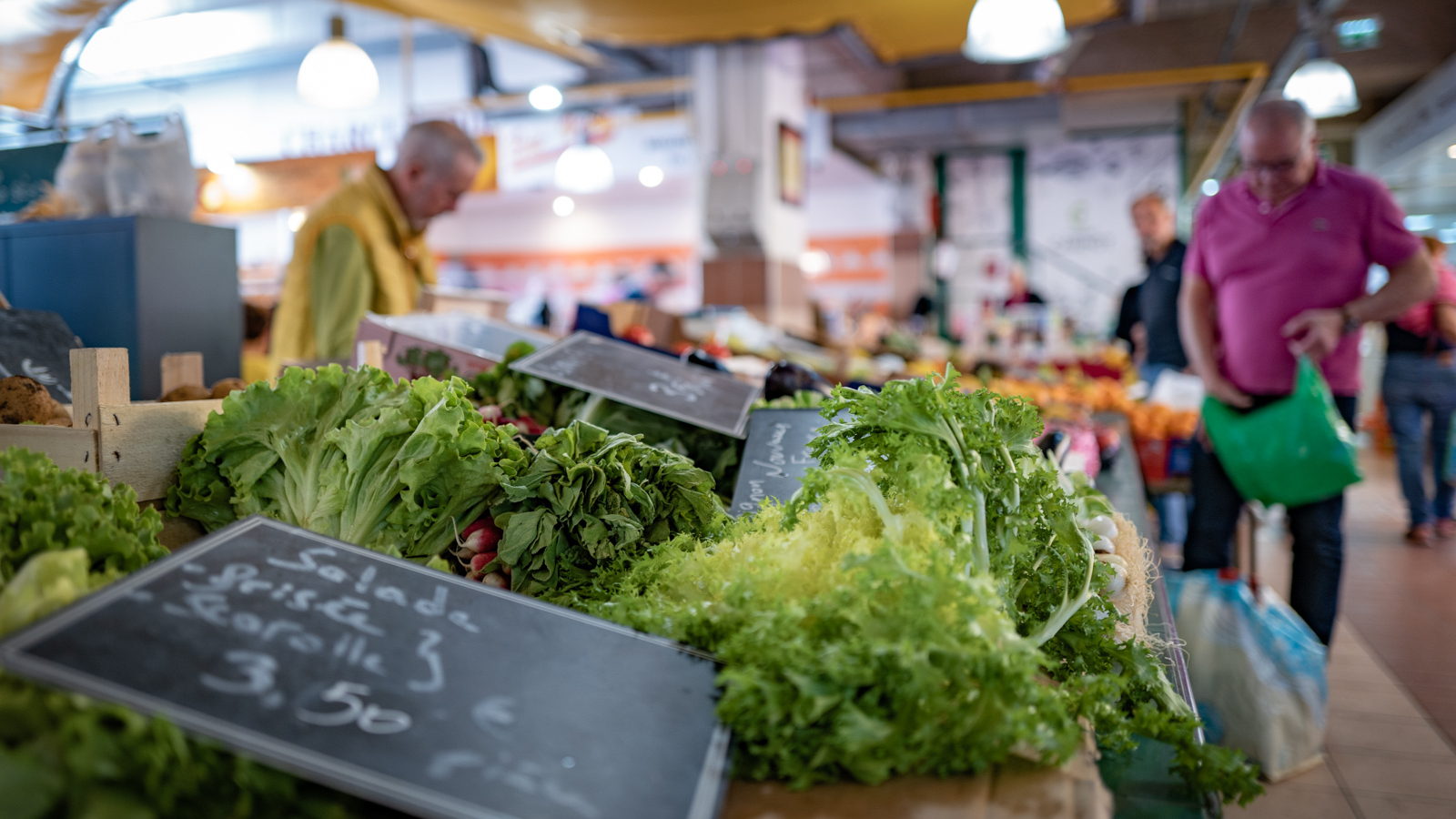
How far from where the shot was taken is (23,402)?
4.54 ft

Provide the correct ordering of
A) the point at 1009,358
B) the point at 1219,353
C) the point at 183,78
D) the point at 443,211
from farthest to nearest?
the point at 183,78 → the point at 1009,358 → the point at 443,211 → the point at 1219,353

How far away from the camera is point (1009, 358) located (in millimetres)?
8578

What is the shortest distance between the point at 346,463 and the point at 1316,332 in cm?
301

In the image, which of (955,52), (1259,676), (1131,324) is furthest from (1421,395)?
(955,52)

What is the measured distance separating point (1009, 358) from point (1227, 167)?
10.4 meters

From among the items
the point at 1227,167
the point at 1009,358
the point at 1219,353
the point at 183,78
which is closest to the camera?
the point at 1219,353

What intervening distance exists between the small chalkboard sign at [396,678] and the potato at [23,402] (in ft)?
2.02

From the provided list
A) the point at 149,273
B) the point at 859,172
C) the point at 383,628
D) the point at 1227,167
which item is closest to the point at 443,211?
the point at 149,273

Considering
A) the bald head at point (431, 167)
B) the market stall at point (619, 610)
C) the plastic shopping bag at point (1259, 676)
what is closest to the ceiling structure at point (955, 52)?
the bald head at point (431, 167)

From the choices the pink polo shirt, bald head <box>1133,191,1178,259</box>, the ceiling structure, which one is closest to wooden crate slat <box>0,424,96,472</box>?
the pink polo shirt

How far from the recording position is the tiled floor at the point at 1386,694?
9.02 ft

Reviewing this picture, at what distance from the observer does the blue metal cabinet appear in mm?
2504

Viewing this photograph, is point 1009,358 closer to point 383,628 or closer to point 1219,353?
point 1219,353

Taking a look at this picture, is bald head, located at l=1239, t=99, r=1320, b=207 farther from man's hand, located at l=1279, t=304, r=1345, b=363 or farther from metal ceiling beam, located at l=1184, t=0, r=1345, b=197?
metal ceiling beam, located at l=1184, t=0, r=1345, b=197
